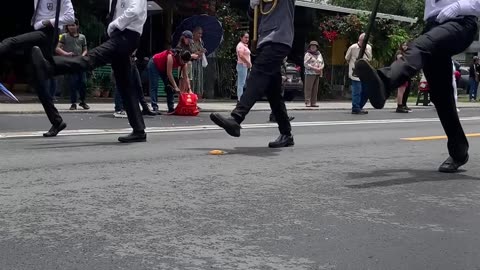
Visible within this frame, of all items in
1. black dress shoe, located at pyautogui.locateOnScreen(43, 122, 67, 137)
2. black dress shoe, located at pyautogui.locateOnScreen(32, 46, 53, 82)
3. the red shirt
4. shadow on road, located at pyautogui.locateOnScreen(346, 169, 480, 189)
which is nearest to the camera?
shadow on road, located at pyautogui.locateOnScreen(346, 169, 480, 189)

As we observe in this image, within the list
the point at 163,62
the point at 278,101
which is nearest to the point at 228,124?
the point at 278,101

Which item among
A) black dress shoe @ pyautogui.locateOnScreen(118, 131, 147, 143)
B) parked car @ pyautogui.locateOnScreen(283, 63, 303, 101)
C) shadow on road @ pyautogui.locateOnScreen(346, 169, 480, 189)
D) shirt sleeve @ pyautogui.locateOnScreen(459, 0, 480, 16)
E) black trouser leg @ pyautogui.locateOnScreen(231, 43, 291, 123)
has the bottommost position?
parked car @ pyautogui.locateOnScreen(283, 63, 303, 101)

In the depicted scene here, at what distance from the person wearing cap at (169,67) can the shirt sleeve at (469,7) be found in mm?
7404

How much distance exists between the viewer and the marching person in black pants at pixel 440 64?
5094mm

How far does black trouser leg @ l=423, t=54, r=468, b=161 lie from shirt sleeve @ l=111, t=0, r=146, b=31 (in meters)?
3.05

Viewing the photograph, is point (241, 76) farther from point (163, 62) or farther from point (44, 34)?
point (44, 34)

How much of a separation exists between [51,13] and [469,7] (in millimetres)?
4648

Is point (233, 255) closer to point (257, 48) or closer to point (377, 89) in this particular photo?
point (377, 89)

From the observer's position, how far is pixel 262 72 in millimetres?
6645

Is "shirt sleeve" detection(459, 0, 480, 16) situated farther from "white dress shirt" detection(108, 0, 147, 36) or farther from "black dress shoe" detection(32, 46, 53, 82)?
Result: "black dress shoe" detection(32, 46, 53, 82)

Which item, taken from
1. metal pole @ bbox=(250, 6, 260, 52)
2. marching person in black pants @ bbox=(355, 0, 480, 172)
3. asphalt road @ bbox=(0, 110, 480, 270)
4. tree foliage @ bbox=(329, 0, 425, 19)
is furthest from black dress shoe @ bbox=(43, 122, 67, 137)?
tree foliage @ bbox=(329, 0, 425, 19)

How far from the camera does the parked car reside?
19.8 m

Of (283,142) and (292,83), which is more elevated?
(283,142)

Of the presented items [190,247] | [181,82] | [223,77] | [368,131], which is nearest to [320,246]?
[190,247]
